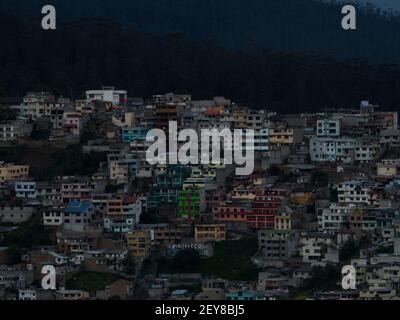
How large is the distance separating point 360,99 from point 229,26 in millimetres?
9033

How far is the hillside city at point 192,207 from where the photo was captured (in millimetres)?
14664

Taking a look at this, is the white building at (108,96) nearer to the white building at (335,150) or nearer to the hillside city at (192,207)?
the hillside city at (192,207)

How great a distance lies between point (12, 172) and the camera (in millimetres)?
19203

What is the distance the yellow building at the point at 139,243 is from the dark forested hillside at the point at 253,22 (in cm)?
1611

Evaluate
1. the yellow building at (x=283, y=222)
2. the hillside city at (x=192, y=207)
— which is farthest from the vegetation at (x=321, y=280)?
the yellow building at (x=283, y=222)

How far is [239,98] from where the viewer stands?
85.1ft

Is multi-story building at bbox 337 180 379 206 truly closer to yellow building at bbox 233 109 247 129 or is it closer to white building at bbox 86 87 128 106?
yellow building at bbox 233 109 247 129

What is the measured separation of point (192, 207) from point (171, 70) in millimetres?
9706

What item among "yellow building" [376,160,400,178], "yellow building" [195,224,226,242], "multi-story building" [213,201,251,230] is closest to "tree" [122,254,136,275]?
"yellow building" [195,224,226,242]

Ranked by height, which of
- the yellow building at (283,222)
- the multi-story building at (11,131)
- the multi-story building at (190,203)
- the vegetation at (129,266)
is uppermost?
the multi-story building at (11,131)

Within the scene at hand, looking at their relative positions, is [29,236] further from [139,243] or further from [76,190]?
[139,243]

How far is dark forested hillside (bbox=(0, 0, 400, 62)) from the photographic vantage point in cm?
3288
